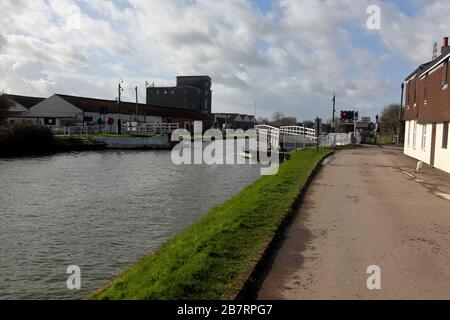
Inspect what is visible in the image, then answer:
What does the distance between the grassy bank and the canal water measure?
143cm

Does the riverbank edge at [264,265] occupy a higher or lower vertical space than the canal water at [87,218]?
higher

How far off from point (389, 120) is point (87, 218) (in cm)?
6662

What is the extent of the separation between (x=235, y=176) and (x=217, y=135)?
53.0 m

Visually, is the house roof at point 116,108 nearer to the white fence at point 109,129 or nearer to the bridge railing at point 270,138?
the white fence at point 109,129

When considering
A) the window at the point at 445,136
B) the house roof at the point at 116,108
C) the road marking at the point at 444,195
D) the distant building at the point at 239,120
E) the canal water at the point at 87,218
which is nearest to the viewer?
the canal water at the point at 87,218

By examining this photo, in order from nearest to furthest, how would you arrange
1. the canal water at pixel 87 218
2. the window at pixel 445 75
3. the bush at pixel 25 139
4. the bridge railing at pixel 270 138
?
the canal water at pixel 87 218 < the window at pixel 445 75 < the bridge railing at pixel 270 138 < the bush at pixel 25 139

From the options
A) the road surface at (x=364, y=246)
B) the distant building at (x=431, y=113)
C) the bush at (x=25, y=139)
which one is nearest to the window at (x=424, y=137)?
the distant building at (x=431, y=113)

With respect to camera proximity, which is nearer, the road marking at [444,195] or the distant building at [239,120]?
the road marking at [444,195]

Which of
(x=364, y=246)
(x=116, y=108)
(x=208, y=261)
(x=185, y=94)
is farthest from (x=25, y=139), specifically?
(x=185, y=94)

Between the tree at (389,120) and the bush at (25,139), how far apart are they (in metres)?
49.2

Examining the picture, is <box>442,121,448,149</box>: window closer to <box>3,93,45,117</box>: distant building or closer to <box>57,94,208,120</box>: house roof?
<box>57,94,208,120</box>: house roof

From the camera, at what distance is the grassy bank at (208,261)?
625 cm
